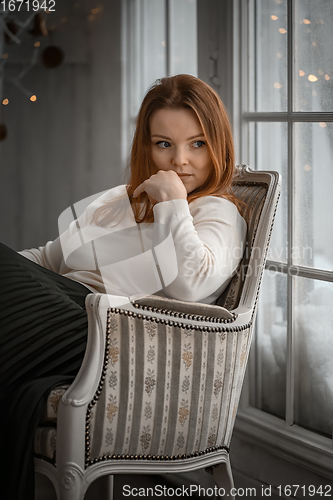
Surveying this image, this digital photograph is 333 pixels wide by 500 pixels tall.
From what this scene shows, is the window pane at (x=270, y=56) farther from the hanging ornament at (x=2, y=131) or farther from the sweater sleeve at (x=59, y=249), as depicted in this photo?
the hanging ornament at (x=2, y=131)

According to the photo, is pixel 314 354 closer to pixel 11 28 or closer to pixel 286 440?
pixel 286 440

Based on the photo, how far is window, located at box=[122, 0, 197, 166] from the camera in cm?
207

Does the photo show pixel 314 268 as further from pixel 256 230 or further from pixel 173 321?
pixel 173 321

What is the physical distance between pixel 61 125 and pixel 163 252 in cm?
182

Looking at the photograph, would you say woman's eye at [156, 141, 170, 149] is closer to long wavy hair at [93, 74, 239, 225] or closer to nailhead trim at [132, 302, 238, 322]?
long wavy hair at [93, 74, 239, 225]

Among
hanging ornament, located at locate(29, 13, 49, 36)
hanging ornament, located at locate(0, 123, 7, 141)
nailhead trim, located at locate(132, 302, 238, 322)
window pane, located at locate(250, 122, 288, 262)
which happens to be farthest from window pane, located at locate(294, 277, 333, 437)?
hanging ornament, located at locate(29, 13, 49, 36)

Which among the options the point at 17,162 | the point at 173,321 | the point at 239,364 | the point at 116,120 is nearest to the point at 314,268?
the point at 239,364

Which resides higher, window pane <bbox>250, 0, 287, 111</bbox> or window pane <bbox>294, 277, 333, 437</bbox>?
window pane <bbox>250, 0, 287, 111</bbox>

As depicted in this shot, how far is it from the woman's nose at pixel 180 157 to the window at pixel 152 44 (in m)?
0.96

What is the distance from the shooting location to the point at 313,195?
1.48 m

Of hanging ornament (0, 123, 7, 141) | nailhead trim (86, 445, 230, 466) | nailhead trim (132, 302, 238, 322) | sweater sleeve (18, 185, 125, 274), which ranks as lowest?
nailhead trim (86, 445, 230, 466)

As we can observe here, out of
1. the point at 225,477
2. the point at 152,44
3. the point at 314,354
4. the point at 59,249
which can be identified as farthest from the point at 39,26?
the point at 225,477

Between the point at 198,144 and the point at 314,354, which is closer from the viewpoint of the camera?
the point at 198,144

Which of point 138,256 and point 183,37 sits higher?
point 183,37
